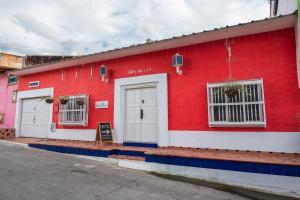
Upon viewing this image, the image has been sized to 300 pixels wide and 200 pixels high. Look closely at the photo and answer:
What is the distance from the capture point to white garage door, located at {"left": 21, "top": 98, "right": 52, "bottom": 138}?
33.7ft

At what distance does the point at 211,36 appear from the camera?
21.1ft

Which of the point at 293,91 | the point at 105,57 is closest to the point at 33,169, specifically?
the point at 105,57

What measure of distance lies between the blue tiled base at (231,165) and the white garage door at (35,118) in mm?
6441

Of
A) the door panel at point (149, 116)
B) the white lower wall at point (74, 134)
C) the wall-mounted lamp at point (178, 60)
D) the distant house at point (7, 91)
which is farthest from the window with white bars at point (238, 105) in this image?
the distant house at point (7, 91)

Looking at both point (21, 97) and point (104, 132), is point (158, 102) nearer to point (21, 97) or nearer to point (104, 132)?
point (104, 132)

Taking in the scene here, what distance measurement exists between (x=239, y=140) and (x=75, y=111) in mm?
6347

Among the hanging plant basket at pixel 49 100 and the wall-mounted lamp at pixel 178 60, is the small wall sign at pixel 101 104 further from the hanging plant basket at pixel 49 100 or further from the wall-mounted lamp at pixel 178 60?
the wall-mounted lamp at pixel 178 60

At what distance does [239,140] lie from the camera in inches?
239

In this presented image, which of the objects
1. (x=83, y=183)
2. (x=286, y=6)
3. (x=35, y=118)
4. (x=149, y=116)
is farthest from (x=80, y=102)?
(x=286, y=6)

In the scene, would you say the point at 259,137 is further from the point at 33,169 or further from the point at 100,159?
the point at 33,169

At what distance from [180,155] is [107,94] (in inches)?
161

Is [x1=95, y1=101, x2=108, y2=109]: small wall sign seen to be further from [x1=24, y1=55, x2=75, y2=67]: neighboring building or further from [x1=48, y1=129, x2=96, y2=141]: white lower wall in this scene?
[x1=24, y1=55, x2=75, y2=67]: neighboring building

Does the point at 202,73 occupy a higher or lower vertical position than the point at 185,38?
lower

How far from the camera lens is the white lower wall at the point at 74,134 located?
864cm
